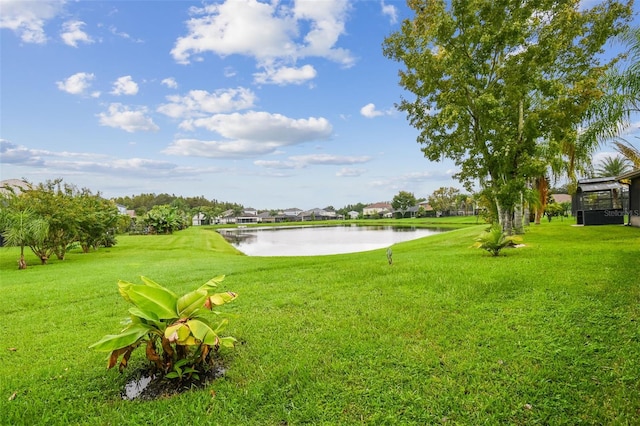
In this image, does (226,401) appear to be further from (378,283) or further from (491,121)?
(491,121)

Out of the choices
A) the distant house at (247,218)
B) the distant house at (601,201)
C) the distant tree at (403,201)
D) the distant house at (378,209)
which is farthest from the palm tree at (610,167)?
the distant house at (247,218)

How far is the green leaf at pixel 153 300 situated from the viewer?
2.90m

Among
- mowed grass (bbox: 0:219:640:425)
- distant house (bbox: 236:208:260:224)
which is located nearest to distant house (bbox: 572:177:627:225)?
mowed grass (bbox: 0:219:640:425)

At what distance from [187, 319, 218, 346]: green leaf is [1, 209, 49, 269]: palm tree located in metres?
13.5

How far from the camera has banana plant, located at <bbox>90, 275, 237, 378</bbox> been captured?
9.09ft

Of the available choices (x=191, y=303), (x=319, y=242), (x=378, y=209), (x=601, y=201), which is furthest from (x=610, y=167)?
(x=378, y=209)

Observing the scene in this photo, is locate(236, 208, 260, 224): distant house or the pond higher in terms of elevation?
locate(236, 208, 260, 224): distant house

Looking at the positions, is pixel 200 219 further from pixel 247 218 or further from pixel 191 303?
pixel 191 303

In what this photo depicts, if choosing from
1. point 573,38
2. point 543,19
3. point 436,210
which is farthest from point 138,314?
point 436,210

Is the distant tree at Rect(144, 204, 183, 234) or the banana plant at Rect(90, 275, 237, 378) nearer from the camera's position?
the banana plant at Rect(90, 275, 237, 378)

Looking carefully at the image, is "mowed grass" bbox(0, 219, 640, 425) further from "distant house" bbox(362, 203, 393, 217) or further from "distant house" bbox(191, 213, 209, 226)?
"distant house" bbox(362, 203, 393, 217)

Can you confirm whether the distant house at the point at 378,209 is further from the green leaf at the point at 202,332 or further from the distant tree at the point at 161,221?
the green leaf at the point at 202,332

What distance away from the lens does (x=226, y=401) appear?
2875mm

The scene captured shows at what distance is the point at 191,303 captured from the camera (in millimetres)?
3131
